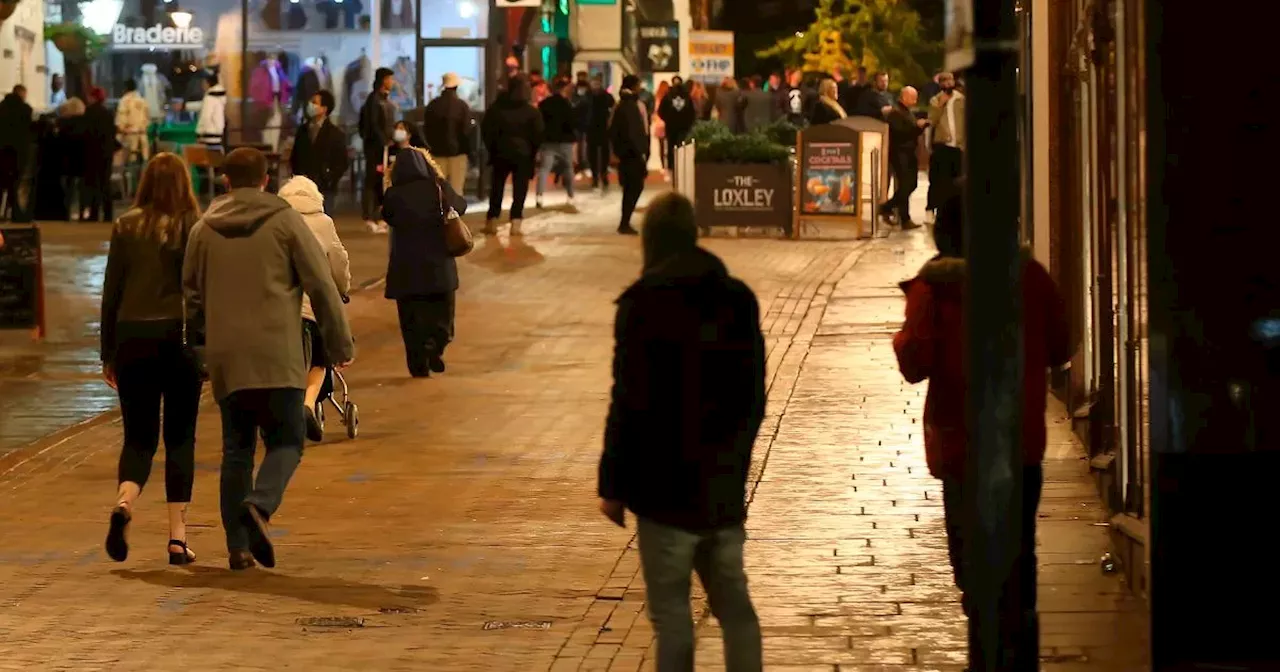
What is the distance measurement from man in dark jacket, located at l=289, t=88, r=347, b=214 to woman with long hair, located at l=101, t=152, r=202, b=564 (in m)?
15.5

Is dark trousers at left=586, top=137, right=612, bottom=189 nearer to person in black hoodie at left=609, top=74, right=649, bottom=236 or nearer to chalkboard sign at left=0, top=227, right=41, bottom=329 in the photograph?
person in black hoodie at left=609, top=74, right=649, bottom=236

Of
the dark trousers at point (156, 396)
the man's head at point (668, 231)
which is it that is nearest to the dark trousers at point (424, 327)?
the dark trousers at point (156, 396)

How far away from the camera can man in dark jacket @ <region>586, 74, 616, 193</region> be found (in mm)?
32031

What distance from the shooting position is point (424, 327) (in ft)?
46.1

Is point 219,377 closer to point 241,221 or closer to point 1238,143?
point 241,221

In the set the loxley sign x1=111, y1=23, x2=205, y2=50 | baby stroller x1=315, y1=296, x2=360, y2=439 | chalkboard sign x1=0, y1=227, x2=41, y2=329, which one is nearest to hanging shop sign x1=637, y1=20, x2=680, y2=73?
the loxley sign x1=111, y1=23, x2=205, y2=50

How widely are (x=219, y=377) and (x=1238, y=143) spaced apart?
385cm

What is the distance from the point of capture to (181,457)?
884cm

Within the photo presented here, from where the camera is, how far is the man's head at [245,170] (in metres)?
8.51

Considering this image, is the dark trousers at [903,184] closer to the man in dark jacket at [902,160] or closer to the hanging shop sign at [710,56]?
the man in dark jacket at [902,160]

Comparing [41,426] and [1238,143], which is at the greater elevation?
[1238,143]

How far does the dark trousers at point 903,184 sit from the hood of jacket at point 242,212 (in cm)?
1687

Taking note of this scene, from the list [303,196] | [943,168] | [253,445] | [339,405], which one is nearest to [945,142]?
[943,168]

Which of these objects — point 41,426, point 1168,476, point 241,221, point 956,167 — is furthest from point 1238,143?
point 956,167
